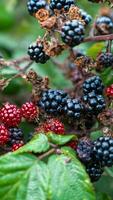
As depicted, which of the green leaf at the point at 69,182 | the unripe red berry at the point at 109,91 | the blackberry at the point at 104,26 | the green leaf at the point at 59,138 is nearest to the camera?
the green leaf at the point at 69,182

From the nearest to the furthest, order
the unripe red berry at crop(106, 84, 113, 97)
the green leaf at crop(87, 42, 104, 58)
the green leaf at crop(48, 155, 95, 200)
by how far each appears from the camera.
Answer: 1. the green leaf at crop(48, 155, 95, 200)
2. the unripe red berry at crop(106, 84, 113, 97)
3. the green leaf at crop(87, 42, 104, 58)

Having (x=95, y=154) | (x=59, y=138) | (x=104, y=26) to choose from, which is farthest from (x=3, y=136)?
(x=104, y=26)

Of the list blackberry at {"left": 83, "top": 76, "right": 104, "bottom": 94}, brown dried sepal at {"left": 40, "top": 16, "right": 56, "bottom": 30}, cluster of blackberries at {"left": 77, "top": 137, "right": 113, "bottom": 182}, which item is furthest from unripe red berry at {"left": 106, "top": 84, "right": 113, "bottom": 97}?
brown dried sepal at {"left": 40, "top": 16, "right": 56, "bottom": 30}

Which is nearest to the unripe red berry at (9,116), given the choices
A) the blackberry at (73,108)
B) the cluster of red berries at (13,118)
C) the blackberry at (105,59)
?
the cluster of red berries at (13,118)

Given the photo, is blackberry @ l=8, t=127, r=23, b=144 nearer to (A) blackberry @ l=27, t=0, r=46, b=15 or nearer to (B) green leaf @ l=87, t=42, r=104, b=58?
(A) blackberry @ l=27, t=0, r=46, b=15

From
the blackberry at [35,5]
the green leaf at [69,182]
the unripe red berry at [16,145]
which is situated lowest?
the green leaf at [69,182]

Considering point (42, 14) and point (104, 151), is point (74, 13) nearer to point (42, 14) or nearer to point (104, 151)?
point (42, 14)

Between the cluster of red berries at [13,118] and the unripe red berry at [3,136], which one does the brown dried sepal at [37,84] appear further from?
the unripe red berry at [3,136]
